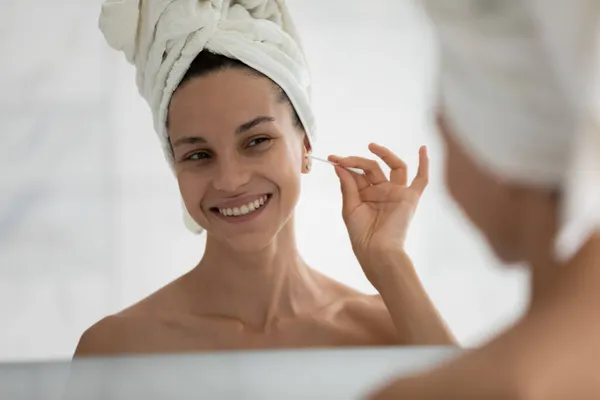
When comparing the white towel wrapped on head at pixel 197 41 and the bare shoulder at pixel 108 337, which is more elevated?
the white towel wrapped on head at pixel 197 41

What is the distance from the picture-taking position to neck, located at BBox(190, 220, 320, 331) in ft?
2.67

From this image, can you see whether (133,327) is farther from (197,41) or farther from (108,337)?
(197,41)

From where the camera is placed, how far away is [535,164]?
0.43m

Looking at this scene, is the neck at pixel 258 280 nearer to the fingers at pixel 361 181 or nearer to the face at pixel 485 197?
the fingers at pixel 361 181

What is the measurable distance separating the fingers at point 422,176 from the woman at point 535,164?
1.11 ft

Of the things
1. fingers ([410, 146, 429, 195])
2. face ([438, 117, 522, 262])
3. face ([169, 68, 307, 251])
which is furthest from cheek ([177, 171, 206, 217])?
face ([438, 117, 522, 262])

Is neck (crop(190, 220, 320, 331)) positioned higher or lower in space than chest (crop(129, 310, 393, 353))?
higher

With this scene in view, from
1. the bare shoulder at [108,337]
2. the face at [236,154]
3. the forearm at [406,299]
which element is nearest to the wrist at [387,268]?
the forearm at [406,299]

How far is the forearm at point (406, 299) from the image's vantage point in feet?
2.43

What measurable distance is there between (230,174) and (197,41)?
141 mm

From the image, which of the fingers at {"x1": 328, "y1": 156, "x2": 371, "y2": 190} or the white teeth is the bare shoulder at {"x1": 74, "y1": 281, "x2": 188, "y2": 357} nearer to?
the white teeth

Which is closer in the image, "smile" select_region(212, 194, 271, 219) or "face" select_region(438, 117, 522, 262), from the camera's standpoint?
"face" select_region(438, 117, 522, 262)

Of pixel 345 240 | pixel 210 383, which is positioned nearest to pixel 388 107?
pixel 345 240

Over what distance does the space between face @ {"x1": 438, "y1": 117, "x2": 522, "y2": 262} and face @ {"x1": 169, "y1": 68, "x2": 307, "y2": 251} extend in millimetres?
338
